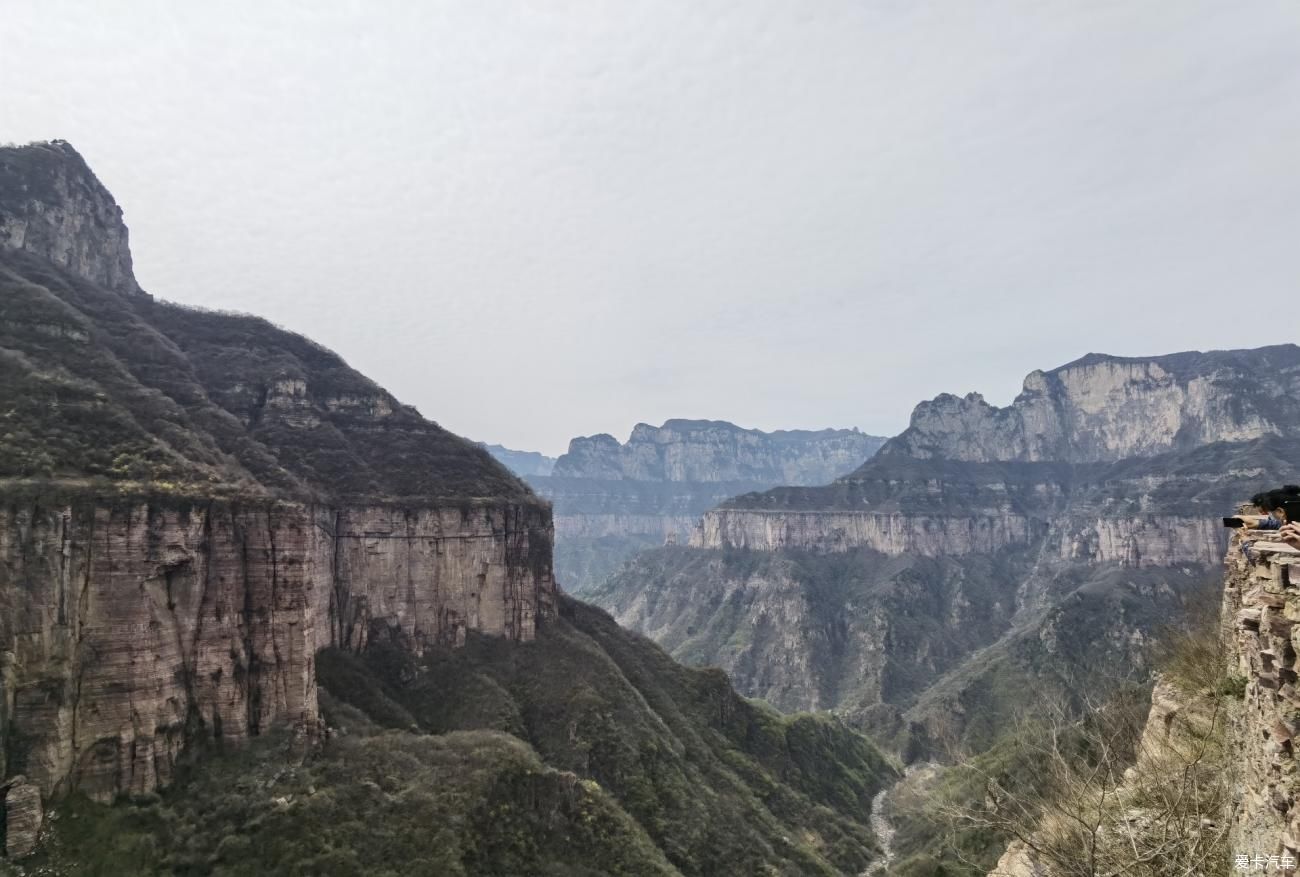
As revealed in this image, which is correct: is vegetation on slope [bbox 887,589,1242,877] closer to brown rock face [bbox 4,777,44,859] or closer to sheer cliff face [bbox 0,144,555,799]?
brown rock face [bbox 4,777,44,859]

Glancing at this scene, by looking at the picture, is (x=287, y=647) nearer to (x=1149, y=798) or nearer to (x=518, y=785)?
(x=518, y=785)

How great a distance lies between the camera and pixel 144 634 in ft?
176

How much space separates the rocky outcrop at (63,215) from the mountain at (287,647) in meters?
0.50

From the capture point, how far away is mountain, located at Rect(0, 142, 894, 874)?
167 feet

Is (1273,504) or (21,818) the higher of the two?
(1273,504)

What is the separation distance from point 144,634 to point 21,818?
41.0ft

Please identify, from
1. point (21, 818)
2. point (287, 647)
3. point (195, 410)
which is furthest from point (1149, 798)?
point (195, 410)

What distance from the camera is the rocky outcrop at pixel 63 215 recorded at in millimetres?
101812

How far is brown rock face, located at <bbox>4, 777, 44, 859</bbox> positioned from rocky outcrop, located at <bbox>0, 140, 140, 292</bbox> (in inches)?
3173

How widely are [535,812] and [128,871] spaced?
29.8 metres

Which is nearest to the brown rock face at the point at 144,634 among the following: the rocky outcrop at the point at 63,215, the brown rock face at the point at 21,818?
the brown rock face at the point at 21,818

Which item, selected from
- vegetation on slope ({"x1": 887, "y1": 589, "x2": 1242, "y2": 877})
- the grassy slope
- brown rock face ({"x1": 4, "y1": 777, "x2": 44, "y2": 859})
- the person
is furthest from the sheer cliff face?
the person

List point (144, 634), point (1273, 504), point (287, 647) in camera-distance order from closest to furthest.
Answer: point (1273, 504) < point (144, 634) < point (287, 647)

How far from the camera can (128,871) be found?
47594mm
